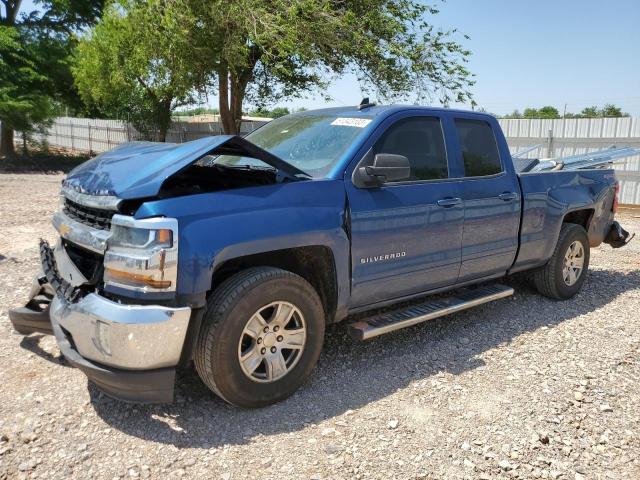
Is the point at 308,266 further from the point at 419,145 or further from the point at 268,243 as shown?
the point at 419,145

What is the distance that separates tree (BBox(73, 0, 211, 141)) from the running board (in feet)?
39.7

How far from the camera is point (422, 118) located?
427 cm

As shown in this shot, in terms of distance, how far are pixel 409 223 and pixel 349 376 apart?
1.20 metres

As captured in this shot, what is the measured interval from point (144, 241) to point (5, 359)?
198 centimetres

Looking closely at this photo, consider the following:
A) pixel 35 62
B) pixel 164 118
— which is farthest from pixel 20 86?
pixel 164 118

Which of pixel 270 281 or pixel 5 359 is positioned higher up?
pixel 270 281

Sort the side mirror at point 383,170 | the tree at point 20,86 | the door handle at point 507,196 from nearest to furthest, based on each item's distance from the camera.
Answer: the side mirror at point 383,170 < the door handle at point 507,196 < the tree at point 20,86

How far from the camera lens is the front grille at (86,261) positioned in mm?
3145

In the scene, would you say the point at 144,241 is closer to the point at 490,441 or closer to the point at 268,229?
the point at 268,229

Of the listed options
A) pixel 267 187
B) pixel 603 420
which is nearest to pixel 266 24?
pixel 267 187

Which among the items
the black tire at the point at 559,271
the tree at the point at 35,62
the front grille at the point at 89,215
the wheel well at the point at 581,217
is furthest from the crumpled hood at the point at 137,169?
the tree at the point at 35,62

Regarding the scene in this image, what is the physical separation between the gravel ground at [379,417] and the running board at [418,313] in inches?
12.8

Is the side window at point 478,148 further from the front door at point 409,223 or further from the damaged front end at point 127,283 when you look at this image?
the damaged front end at point 127,283

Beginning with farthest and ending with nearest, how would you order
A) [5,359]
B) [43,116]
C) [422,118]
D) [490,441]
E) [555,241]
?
1. [43,116]
2. [555,241]
3. [422,118]
4. [5,359]
5. [490,441]
